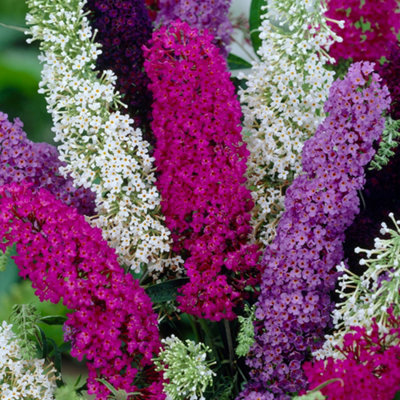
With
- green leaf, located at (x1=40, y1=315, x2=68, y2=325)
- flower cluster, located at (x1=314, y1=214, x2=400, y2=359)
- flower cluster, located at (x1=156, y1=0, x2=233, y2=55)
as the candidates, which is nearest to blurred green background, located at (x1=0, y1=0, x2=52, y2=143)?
flower cluster, located at (x1=156, y1=0, x2=233, y2=55)

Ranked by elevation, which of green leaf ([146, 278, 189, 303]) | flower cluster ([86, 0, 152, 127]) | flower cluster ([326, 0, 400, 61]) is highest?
flower cluster ([326, 0, 400, 61])

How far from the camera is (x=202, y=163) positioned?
2.73 ft

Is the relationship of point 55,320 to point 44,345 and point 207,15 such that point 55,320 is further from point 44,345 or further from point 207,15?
point 207,15

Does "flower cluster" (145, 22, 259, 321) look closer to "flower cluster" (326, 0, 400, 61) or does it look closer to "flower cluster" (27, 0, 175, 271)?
"flower cluster" (27, 0, 175, 271)

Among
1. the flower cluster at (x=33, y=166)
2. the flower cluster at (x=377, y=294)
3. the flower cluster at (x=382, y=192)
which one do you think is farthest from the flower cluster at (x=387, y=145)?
the flower cluster at (x=33, y=166)

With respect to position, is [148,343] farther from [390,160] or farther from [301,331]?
[390,160]

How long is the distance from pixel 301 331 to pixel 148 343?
0.56 ft

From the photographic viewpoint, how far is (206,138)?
833 mm

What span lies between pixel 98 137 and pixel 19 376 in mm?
286

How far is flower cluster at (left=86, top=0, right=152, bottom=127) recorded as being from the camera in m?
0.93

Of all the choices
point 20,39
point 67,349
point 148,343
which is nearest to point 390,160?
point 148,343

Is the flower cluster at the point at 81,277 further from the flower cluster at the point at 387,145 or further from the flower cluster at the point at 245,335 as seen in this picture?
the flower cluster at the point at 387,145

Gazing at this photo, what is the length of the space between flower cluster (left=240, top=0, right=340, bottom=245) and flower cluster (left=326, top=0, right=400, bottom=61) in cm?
22

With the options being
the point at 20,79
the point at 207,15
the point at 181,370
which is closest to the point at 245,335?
the point at 181,370
